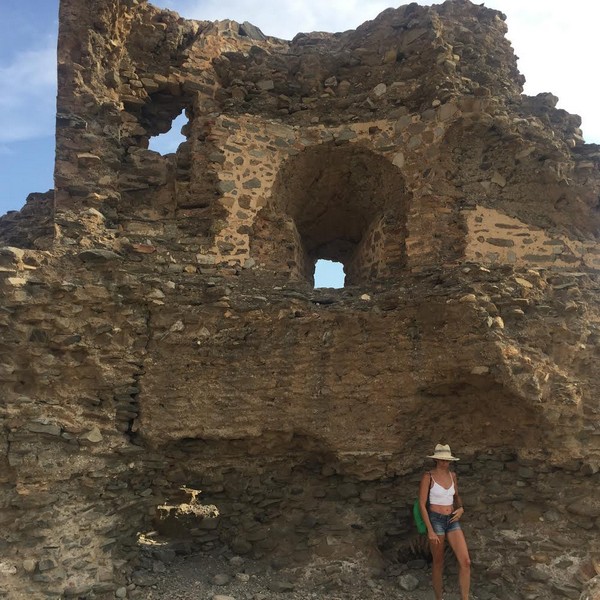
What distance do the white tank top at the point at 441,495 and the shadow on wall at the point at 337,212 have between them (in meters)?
2.82

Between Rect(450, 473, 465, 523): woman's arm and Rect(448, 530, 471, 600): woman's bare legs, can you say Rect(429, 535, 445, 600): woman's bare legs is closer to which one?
Rect(448, 530, 471, 600): woman's bare legs

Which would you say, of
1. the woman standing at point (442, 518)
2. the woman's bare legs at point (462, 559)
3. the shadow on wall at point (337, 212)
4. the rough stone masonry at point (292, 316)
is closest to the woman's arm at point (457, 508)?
the woman standing at point (442, 518)

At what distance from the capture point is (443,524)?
4.88 meters

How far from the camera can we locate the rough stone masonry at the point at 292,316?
5160 mm

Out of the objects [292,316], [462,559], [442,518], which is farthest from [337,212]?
[462,559]

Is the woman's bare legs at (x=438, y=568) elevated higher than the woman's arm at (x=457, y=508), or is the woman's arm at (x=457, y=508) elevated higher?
the woman's arm at (x=457, y=508)

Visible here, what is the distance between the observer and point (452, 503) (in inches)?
194

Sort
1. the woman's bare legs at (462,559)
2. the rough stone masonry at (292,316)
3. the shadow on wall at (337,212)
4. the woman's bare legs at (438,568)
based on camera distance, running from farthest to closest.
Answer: the shadow on wall at (337,212) < the rough stone masonry at (292,316) < the woman's bare legs at (438,568) < the woman's bare legs at (462,559)

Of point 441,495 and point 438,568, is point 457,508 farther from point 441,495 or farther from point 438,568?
point 438,568

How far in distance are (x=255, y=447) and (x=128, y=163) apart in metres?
3.90

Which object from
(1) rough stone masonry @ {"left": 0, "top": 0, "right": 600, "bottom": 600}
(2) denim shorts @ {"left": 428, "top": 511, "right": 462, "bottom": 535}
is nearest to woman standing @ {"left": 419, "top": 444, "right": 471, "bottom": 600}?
(2) denim shorts @ {"left": 428, "top": 511, "right": 462, "bottom": 535}

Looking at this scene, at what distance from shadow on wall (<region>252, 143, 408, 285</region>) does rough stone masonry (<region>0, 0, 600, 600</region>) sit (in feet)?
0.14

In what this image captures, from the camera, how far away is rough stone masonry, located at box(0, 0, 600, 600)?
5160 mm

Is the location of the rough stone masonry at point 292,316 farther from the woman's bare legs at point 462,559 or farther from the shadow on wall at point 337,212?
the woman's bare legs at point 462,559
